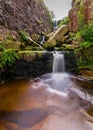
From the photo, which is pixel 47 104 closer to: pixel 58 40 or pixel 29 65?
pixel 29 65

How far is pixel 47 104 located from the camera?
15.0 feet

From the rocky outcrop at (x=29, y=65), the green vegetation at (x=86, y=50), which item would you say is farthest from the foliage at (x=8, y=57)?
the green vegetation at (x=86, y=50)

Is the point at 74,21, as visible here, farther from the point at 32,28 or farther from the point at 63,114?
the point at 63,114

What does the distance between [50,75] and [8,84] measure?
202cm

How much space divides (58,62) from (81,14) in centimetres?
336

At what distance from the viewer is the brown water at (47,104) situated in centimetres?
361

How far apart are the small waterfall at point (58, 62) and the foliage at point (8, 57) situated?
187cm

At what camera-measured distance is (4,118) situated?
3881mm

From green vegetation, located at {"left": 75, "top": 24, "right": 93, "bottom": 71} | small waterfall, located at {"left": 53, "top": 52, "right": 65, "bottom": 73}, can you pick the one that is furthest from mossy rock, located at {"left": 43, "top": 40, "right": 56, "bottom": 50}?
green vegetation, located at {"left": 75, "top": 24, "right": 93, "bottom": 71}

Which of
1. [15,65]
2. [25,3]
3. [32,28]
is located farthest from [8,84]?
[25,3]

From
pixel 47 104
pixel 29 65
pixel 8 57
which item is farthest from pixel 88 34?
pixel 47 104

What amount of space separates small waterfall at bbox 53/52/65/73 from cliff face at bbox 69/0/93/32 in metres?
2.59

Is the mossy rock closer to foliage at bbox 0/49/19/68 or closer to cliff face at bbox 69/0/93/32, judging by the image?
cliff face at bbox 69/0/93/32

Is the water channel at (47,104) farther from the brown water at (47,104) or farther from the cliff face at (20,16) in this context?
the cliff face at (20,16)
